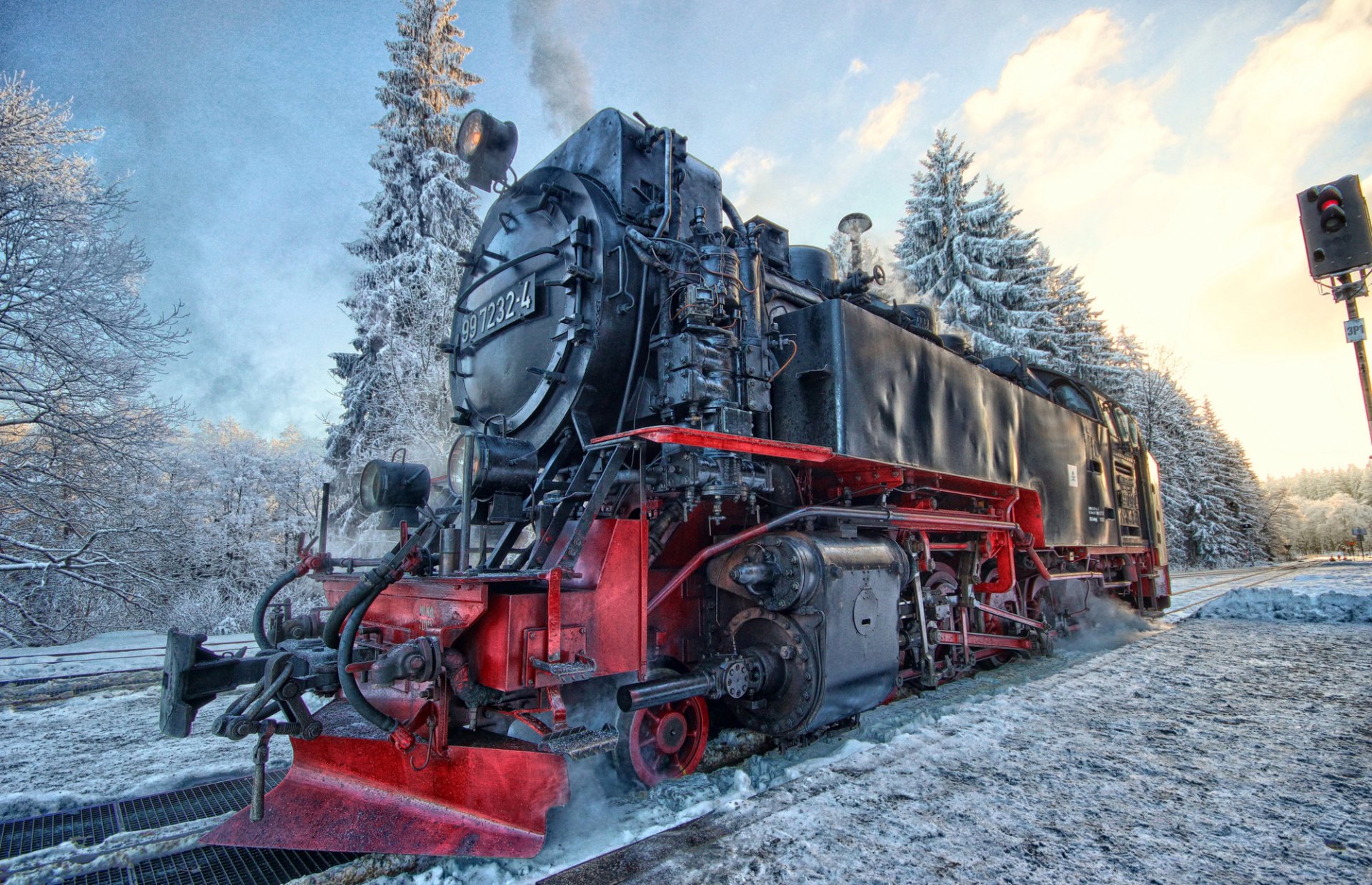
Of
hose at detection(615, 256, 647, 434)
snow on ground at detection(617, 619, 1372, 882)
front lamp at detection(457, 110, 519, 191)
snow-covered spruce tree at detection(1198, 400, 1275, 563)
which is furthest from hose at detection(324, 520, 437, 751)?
snow-covered spruce tree at detection(1198, 400, 1275, 563)

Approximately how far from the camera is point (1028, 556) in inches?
217

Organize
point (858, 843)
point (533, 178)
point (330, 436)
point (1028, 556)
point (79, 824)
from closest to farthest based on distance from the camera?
point (858, 843)
point (79, 824)
point (533, 178)
point (1028, 556)
point (330, 436)

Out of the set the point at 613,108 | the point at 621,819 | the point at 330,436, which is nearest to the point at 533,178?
the point at 613,108

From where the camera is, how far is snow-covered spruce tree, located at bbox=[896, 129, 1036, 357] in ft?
64.2

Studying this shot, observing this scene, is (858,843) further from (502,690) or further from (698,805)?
(502,690)

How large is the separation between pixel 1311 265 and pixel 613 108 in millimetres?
6503

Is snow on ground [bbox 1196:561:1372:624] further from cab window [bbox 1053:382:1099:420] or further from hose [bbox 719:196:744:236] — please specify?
hose [bbox 719:196:744:236]

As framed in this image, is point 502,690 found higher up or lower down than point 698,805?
higher up

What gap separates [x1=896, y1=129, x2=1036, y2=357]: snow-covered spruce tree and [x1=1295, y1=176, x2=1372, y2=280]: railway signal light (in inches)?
516

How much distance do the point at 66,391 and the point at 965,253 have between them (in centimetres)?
2091

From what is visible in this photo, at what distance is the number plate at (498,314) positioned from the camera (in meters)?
3.67

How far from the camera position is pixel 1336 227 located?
19.2 feet

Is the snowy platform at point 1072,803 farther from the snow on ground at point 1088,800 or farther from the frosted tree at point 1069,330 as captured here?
the frosted tree at point 1069,330

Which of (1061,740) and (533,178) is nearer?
(1061,740)
